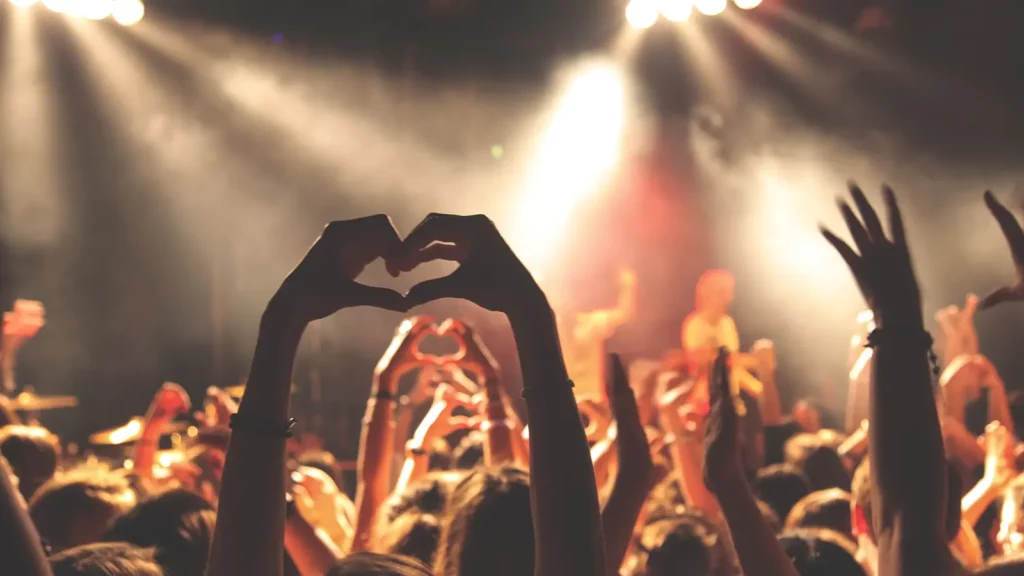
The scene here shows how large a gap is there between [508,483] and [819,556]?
695mm

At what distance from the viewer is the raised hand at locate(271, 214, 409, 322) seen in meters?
1.19

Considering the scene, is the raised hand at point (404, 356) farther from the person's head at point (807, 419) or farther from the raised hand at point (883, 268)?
the person's head at point (807, 419)

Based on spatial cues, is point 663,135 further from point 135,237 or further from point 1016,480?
point 1016,480

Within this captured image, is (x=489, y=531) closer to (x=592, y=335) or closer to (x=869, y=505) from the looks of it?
(x=869, y=505)

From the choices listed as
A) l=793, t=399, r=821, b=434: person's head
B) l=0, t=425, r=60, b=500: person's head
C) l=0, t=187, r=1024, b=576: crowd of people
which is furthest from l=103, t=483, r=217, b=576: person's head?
l=793, t=399, r=821, b=434: person's head

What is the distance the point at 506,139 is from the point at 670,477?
712 centimetres

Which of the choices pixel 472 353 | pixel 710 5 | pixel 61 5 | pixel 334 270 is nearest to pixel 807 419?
pixel 472 353

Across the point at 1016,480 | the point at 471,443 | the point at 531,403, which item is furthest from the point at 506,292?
the point at 471,443

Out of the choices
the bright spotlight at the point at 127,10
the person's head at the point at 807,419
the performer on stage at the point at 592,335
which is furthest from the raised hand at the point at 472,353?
the bright spotlight at the point at 127,10

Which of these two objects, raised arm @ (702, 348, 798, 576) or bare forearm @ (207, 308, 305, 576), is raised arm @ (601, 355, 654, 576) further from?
bare forearm @ (207, 308, 305, 576)

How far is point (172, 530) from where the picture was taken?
1.67m

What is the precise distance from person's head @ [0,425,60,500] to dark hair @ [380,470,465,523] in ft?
4.75

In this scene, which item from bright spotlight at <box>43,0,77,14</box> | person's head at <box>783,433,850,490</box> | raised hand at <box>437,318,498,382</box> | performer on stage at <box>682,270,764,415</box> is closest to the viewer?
raised hand at <box>437,318,498,382</box>

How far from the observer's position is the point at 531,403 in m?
1.20
